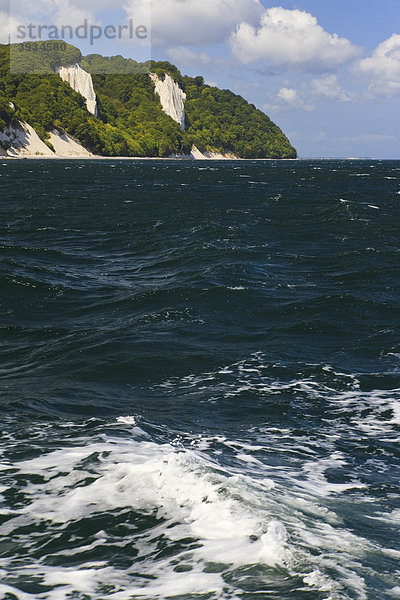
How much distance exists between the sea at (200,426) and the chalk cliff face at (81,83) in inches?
7269

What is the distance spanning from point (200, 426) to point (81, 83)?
20433 centimetres

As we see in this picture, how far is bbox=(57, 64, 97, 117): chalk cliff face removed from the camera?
7756 inches

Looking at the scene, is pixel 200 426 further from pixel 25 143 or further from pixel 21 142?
pixel 25 143

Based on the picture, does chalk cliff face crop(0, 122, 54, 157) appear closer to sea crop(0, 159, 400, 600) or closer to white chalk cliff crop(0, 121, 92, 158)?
white chalk cliff crop(0, 121, 92, 158)

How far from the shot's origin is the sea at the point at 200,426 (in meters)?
5.51

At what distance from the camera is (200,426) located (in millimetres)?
9477

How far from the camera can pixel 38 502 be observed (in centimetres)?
675

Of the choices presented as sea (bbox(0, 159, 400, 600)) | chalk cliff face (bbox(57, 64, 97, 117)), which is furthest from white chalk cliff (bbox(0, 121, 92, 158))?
→ sea (bbox(0, 159, 400, 600))

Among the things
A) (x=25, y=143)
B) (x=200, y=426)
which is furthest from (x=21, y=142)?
(x=200, y=426)

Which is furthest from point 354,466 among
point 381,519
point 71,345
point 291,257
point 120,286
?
point 291,257

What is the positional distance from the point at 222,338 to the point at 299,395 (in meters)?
3.56

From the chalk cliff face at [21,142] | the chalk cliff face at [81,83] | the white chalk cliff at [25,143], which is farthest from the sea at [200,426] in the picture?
the chalk cliff face at [81,83]

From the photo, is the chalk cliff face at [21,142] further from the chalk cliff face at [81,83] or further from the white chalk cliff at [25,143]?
the chalk cliff face at [81,83]

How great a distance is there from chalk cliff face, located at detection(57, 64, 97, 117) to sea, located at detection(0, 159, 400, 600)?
606 ft
